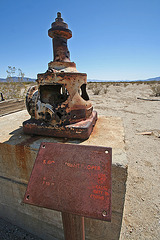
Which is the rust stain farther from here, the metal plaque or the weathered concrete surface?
the metal plaque

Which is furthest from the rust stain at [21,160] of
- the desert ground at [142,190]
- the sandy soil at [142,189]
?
the sandy soil at [142,189]

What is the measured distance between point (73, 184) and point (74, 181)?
20 millimetres

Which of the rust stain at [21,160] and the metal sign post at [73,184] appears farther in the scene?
the rust stain at [21,160]

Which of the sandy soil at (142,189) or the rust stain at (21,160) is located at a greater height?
the rust stain at (21,160)

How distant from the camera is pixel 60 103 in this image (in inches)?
81.3

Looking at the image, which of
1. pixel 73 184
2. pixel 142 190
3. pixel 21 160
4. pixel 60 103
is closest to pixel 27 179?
pixel 21 160

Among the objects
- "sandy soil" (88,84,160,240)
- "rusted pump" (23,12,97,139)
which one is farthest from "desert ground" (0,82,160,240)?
"rusted pump" (23,12,97,139)

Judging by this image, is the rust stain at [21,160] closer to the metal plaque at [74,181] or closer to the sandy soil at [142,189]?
the metal plaque at [74,181]

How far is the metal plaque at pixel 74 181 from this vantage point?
92 centimetres

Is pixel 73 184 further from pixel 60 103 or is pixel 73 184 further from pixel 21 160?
pixel 60 103

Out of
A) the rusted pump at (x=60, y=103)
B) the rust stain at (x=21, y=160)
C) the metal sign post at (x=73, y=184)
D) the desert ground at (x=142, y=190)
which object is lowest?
the desert ground at (x=142, y=190)

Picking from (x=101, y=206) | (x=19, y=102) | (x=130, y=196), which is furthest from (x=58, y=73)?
(x=19, y=102)

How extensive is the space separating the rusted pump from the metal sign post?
883 mm

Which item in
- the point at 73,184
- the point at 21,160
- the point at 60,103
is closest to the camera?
the point at 73,184
